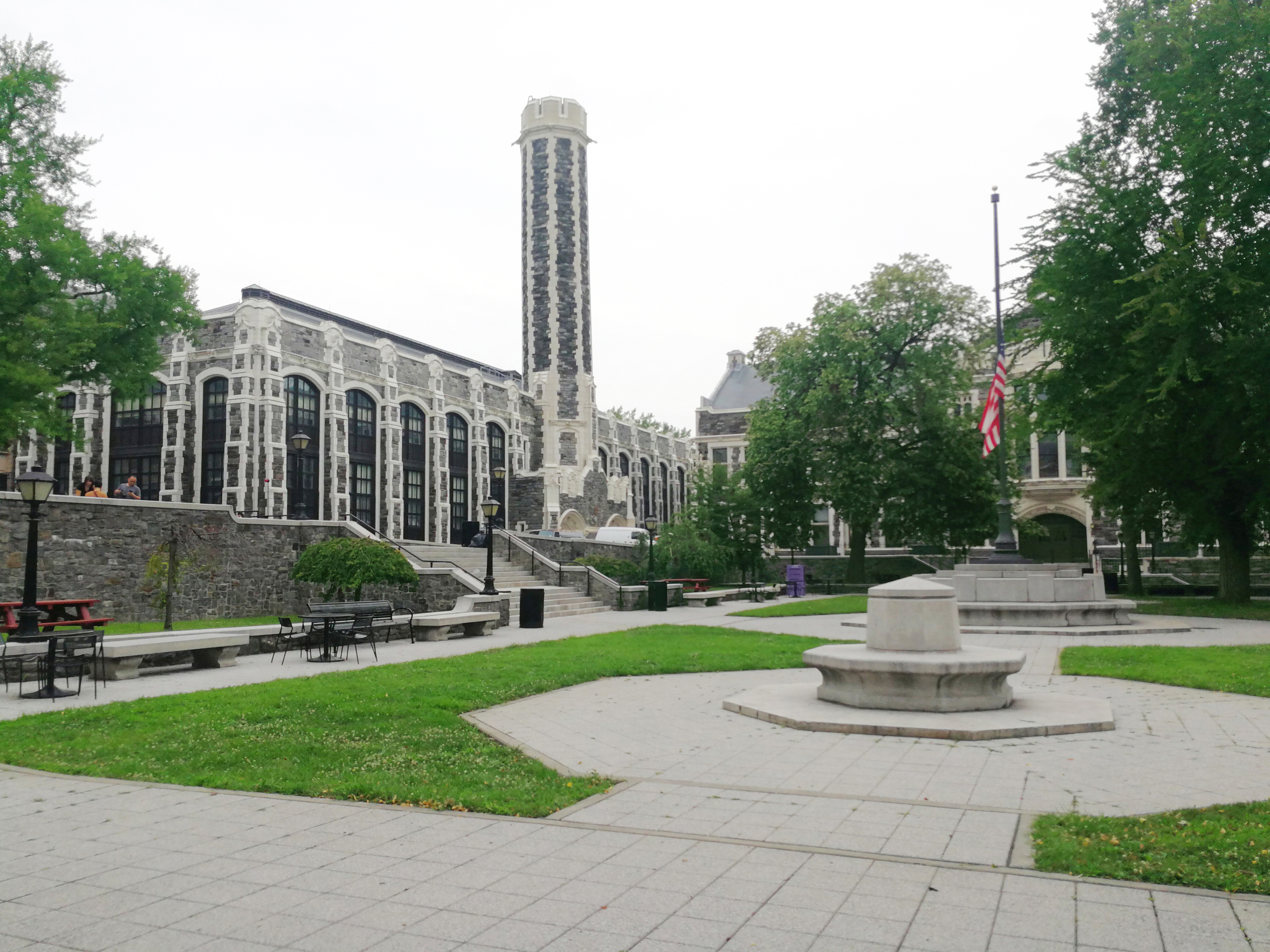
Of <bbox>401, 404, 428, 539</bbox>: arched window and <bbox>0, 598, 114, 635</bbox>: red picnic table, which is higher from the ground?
<bbox>401, 404, 428, 539</bbox>: arched window

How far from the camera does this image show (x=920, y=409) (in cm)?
3684

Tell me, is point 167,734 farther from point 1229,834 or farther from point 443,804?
point 1229,834

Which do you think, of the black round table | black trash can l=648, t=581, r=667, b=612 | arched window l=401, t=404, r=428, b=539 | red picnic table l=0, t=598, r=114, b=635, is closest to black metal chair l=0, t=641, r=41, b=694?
red picnic table l=0, t=598, r=114, b=635

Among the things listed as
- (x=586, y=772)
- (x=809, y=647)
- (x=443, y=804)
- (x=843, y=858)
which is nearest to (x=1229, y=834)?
(x=843, y=858)

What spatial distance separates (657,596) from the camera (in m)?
27.9

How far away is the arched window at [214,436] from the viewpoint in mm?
33375

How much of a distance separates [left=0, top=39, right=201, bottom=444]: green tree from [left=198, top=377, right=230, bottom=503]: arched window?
7.57 metres

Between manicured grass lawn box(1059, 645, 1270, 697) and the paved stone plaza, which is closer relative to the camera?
the paved stone plaza

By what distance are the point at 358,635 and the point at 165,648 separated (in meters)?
5.29

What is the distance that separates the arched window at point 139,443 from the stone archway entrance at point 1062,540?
43.4 m

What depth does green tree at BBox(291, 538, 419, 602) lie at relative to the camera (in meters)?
21.5

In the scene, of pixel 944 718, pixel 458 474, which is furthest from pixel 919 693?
pixel 458 474

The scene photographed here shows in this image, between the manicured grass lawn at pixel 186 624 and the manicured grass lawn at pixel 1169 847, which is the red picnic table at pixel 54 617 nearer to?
the manicured grass lawn at pixel 186 624

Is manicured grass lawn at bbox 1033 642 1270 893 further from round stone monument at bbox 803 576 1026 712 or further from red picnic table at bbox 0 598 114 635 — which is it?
red picnic table at bbox 0 598 114 635
